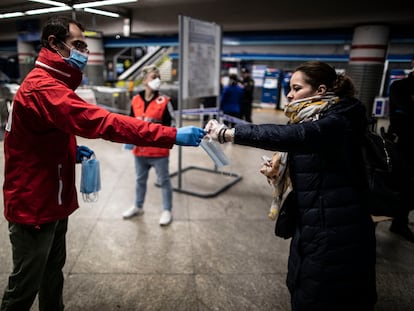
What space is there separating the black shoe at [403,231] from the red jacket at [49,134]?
2860 millimetres

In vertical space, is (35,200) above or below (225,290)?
above

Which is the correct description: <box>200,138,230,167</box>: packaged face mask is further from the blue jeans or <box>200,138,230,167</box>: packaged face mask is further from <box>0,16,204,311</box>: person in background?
the blue jeans

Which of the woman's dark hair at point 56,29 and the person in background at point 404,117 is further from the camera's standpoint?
the person in background at point 404,117

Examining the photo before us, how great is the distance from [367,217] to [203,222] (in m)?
2.07

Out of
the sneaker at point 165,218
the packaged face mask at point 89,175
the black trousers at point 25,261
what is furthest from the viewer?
the sneaker at point 165,218

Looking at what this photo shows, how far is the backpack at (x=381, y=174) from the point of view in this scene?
1288mm

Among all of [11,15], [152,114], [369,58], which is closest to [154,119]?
[152,114]

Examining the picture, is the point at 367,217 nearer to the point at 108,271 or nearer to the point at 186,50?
the point at 108,271

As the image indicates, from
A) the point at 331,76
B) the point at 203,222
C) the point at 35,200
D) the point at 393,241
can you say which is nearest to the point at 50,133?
the point at 35,200

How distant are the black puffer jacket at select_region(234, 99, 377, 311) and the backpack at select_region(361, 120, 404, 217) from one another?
0.04 m

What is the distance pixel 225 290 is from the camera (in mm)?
2174

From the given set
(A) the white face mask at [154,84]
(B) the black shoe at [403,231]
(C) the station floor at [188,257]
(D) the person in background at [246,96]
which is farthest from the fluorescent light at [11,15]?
(D) the person in background at [246,96]

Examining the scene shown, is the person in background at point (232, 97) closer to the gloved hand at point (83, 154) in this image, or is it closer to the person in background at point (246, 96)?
the person in background at point (246, 96)

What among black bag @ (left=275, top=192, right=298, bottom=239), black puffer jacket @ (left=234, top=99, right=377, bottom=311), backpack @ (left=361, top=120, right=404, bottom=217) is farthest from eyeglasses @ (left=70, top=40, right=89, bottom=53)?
backpack @ (left=361, top=120, right=404, bottom=217)
